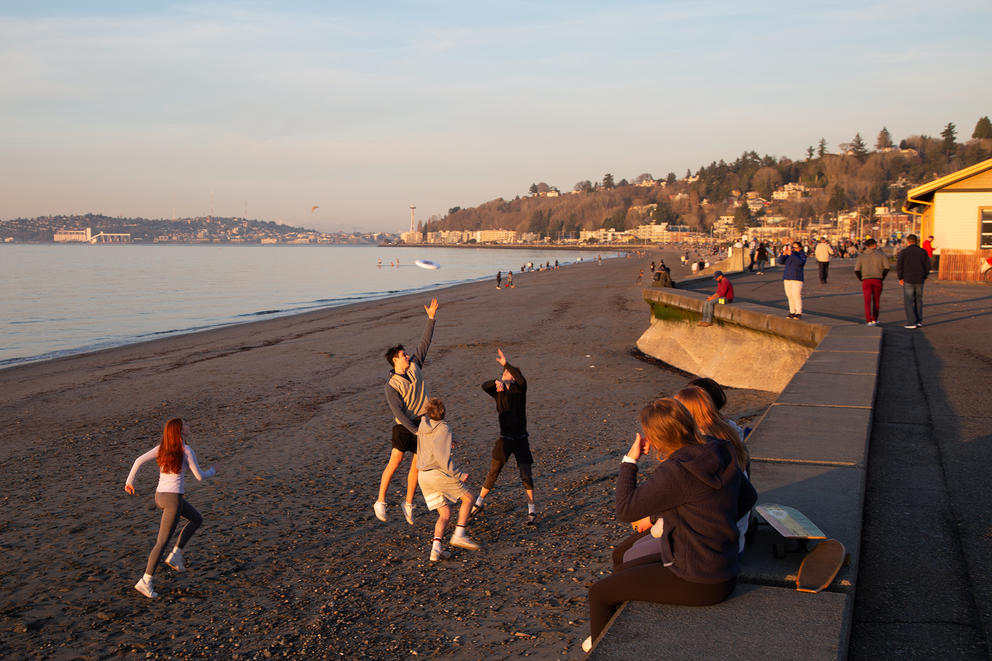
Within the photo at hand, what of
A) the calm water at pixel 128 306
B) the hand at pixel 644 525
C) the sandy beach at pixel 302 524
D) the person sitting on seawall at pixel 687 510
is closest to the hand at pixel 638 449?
the person sitting on seawall at pixel 687 510

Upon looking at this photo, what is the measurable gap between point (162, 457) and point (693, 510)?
4463 millimetres

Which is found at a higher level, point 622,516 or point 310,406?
point 622,516

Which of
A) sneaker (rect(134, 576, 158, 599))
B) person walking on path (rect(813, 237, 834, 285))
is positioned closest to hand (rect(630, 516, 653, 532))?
sneaker (rect(134, 576, 158, 599))

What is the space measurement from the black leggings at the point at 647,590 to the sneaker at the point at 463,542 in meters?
2.80

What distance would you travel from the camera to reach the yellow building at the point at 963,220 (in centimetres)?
2545

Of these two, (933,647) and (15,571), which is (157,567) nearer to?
(15,571)

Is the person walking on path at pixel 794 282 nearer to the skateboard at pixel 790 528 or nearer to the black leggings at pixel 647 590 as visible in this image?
the skateboard at pixel 790 528

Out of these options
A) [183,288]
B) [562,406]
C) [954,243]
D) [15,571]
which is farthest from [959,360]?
[183,288]

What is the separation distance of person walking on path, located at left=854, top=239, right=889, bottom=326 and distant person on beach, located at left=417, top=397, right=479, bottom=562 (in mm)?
10032

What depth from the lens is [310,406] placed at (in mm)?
14039

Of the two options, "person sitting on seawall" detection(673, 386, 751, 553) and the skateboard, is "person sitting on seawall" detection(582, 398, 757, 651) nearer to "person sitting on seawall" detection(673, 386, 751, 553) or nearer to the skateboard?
"person sitting on seawall" detection(673, 386, 751, 553)

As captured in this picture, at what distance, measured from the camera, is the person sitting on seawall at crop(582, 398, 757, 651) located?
3.55 m

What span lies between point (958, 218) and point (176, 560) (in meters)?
27.6

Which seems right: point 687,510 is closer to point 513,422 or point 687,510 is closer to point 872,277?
point 513,422
